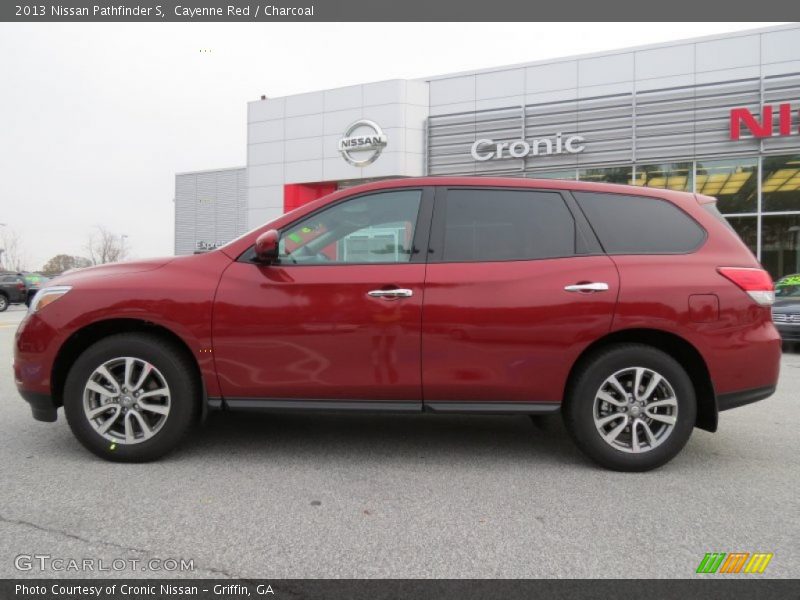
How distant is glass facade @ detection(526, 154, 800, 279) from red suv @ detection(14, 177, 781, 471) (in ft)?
43.5

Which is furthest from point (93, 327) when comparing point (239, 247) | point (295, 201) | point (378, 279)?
point (295, 201)

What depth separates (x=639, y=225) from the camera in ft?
12.1

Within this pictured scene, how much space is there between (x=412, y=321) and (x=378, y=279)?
0.33 meters

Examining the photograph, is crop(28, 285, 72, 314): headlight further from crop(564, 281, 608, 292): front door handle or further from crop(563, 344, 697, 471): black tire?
crop(563, 344, 697, 471): black tire

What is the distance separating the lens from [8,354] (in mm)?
8797

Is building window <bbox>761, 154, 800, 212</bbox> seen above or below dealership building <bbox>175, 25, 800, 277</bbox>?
below

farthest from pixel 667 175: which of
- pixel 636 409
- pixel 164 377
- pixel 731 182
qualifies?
pixel 164 377

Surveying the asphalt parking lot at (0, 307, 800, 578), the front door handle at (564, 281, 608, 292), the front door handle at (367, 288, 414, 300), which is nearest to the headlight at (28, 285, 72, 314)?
the asphalt parking lot at (0, 307, 800, 578)

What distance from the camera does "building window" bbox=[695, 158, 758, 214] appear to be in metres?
15.6

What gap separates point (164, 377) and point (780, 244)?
17121mm

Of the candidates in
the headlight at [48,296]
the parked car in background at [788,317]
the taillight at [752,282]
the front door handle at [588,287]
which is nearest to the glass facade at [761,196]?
the parked car in background at [788,317]

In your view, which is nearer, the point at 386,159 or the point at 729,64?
the point at 729,64

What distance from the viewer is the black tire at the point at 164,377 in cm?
352

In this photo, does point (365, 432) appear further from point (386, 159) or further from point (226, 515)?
point (386, 159)
